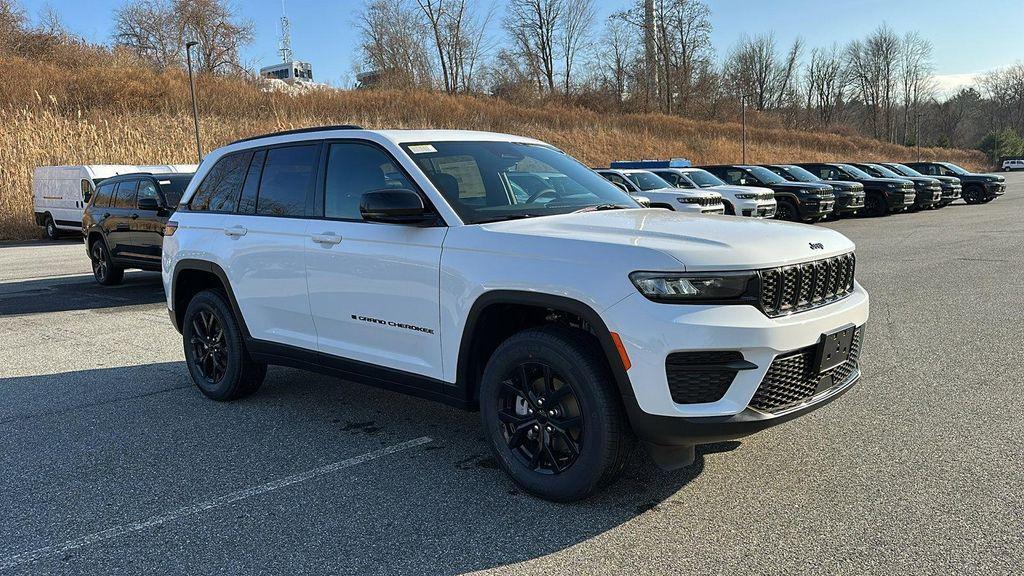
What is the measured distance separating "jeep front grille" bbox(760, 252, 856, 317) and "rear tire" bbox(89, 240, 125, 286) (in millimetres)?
11644

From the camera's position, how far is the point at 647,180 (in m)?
19.0

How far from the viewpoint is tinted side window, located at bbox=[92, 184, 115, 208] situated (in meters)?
12.6

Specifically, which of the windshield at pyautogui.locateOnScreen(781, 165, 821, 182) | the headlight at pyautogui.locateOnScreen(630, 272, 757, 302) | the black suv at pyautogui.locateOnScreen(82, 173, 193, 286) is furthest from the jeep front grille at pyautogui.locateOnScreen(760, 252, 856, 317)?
the windshield at pyautogui.locateOnScreen(781, 165, 821, 182)

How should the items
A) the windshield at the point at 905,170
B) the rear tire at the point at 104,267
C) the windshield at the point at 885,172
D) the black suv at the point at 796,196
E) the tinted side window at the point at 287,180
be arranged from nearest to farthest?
the tinted side window at the point at 287,180 → the rear tire at the point at 104,267 → the black suv at the point at 796,196 → the windshield at the point at 885,172 → the windshield at the point at 905,170

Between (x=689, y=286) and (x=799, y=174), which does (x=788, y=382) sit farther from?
(x=799, y=174)

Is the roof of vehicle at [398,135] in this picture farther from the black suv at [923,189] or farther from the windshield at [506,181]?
the black suv at [923,189]

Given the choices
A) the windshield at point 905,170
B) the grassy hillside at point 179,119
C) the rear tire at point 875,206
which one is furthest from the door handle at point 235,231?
the windshield at point 905,170

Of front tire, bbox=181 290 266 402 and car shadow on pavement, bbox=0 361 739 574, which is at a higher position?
front tire, bbox=181 290 266 402

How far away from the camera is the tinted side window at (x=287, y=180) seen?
16.0 feet

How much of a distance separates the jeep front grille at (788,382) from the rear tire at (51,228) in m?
24.2

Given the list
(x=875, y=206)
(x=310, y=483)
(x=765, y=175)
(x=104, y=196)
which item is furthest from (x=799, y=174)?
(x=310, y=483)

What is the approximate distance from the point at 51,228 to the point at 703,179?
19329 mm

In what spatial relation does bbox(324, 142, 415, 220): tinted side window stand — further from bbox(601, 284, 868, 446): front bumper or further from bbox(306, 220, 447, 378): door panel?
bbox(601, 284, 868, 446): front bumper

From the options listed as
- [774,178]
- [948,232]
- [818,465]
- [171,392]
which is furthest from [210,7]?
[818,465]
